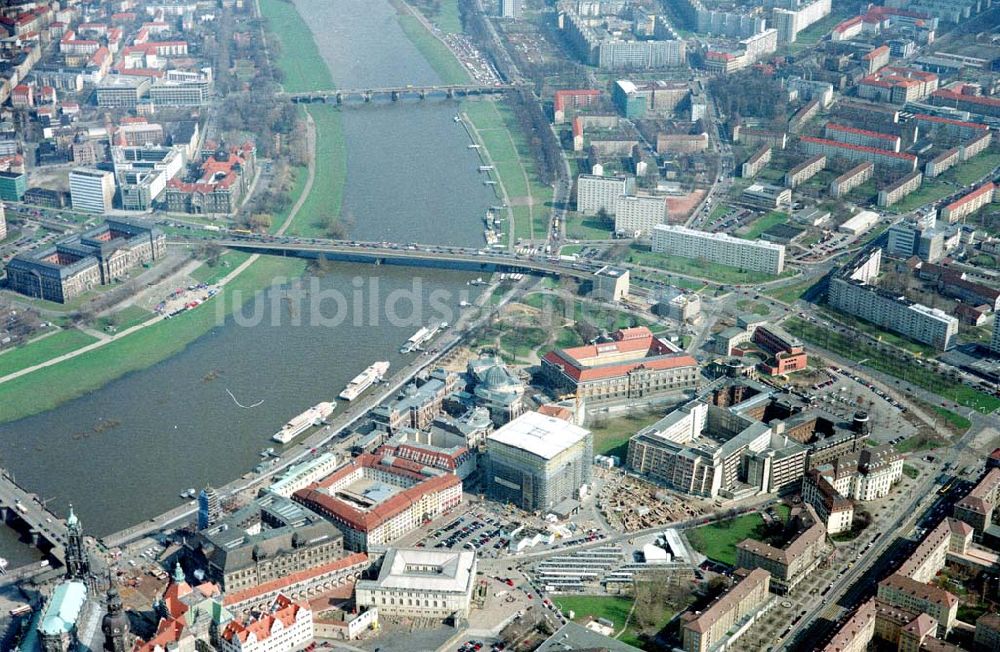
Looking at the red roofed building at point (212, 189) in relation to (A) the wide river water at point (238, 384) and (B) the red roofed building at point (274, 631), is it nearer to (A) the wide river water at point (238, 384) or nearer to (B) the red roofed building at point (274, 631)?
(A) the wide river water at point (238, 384)

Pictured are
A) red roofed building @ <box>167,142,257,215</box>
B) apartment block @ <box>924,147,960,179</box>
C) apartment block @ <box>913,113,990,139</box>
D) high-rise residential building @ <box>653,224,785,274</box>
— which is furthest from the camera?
apartment block @ <box>913,113,990,139</box>

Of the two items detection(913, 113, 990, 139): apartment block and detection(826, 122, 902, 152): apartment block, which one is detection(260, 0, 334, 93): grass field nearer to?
detection(826, 122, 902, 152): apartment block

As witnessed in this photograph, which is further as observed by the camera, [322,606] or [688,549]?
[688,549]

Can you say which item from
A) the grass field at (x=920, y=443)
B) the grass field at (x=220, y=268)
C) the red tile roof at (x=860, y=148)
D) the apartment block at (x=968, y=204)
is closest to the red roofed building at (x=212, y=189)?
the grass field at (x=220, y=268)

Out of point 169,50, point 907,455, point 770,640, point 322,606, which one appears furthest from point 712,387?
point 169,50

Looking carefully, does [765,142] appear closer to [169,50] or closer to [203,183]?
[203,183]

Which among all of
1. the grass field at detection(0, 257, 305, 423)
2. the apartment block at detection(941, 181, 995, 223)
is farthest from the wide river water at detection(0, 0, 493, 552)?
the apartment block at detection(941, 181, 995, 223)
